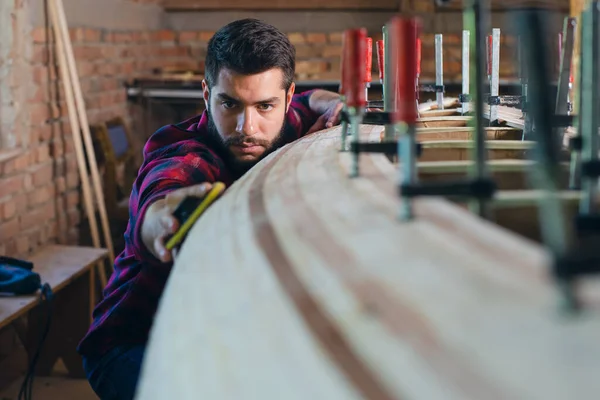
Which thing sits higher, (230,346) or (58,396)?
(230,346)

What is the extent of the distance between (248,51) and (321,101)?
2.29 feet

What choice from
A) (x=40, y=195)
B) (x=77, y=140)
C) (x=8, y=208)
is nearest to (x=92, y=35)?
(x=77, y=140)

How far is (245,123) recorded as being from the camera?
202 cm

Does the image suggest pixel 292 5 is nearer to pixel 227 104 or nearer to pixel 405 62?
pixel 227 104

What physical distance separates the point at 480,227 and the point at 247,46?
1.27 meters

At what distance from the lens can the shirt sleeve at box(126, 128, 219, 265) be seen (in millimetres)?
1478

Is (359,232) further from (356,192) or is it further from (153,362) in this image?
(153,362)

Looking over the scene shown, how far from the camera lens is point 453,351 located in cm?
62

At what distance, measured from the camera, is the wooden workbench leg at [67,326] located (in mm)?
3758

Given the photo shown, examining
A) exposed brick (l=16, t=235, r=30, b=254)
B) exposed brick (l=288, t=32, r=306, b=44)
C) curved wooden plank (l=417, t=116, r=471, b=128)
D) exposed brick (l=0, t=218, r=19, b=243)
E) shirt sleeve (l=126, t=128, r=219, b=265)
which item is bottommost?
exposed brick (l=16, t=235, r=30, b=254)

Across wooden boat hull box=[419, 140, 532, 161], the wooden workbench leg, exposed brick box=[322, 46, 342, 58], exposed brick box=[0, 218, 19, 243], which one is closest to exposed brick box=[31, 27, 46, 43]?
exposed brick box=[0, 218, 19, 243]

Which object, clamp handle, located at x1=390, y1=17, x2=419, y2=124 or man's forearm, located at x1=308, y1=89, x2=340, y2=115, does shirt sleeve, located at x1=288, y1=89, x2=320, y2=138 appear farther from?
clamp handle, located at x1=390, y1=17, x2=419, y2=124

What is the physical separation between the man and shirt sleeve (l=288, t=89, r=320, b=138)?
0.11m

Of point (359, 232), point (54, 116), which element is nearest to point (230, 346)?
point (359, 232)
